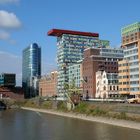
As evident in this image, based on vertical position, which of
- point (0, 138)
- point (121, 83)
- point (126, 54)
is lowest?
point (0, 138)

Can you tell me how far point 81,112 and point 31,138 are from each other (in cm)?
6628

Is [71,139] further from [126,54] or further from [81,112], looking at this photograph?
[126,54]

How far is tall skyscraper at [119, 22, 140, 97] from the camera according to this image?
6585 inches

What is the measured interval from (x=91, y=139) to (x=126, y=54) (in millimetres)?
101081

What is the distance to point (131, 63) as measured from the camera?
6752 inches

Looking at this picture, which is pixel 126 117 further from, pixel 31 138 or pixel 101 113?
pixel 31 138

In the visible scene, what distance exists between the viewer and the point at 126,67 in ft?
575

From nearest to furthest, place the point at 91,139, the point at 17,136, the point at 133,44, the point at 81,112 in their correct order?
1. the point at 91,139
2. the point at 17,136
3. the point at 81,112
4. the point at 133,44

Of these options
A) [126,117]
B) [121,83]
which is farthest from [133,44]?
[126,117]

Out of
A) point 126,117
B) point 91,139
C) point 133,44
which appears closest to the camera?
point 91,139

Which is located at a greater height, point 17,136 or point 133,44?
point 133,44

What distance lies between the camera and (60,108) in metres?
185

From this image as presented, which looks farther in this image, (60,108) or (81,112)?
(60,108)

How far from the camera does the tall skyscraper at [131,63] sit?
167250 mm
